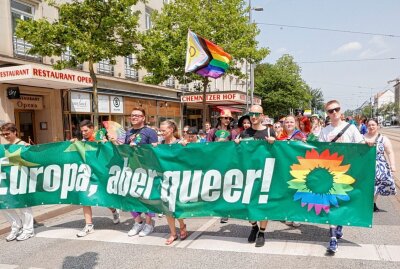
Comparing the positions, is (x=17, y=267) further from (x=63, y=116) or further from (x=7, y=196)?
(x=63, y=116)

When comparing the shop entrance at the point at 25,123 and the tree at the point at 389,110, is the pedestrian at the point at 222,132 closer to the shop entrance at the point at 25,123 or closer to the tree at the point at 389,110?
the shop entrance at the point at 25,123

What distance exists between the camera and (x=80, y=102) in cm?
1717

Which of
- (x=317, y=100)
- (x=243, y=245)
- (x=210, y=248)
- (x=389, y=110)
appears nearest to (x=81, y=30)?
(x=210, y=248)

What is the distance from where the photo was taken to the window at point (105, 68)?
18.7 m

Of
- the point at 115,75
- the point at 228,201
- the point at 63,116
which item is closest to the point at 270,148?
the point at 228,201

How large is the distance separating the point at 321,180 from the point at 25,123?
47.3ft

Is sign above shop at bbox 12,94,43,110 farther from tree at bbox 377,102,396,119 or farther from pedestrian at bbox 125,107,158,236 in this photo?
tree at bbox 377,102,396,119

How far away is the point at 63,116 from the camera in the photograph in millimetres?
16297

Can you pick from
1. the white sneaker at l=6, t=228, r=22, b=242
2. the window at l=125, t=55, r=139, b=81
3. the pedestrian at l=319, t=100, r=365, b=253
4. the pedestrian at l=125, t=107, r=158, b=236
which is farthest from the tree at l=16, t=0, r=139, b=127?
the window at l=125, t=55, r=139, b=81

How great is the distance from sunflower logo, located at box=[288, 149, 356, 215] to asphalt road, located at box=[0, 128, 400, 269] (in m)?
0.61

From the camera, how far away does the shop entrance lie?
1505 cm

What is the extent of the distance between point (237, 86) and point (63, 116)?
31.9m

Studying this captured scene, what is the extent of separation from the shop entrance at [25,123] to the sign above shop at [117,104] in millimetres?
4582

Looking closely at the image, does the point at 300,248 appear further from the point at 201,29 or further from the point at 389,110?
the point at 389,110
